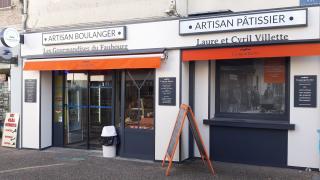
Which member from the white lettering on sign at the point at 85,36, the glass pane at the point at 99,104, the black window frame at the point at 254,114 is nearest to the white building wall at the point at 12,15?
the white lettering on sign at the point at 85,36

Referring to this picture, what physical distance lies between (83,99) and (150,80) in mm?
2324

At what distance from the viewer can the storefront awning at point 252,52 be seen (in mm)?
7613

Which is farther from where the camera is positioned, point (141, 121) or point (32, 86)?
point (32, 86)

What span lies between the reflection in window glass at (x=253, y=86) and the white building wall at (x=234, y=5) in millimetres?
1160

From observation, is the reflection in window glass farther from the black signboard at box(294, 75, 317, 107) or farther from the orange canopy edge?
the orange canopy edge

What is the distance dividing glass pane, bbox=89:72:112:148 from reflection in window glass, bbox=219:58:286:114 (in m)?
2.97

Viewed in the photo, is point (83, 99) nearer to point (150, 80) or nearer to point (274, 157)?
point (150, 80)

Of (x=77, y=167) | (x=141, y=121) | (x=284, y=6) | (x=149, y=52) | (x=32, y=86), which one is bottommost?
(x=77, y=167)

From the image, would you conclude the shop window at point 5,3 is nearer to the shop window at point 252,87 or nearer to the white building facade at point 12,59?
the white building facade at point 12,59

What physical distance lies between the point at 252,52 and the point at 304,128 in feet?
6.01

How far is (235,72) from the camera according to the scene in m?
8.98

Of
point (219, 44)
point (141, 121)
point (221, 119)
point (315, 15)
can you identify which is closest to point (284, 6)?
point (315, 15)

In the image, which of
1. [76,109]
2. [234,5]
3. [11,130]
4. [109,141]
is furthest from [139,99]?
[11,130]

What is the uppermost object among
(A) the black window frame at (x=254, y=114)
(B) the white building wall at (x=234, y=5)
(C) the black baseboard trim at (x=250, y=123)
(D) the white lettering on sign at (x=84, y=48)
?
(B) the white building wall at (x=234, y=5)
